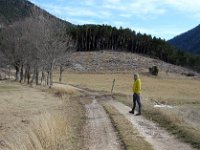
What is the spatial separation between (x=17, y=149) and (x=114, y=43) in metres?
168

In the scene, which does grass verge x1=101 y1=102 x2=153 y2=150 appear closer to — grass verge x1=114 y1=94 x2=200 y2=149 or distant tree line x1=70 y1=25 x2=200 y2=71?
grass verge x1=114 y1=94 x2=200 y2=149

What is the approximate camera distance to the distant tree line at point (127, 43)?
16950cm

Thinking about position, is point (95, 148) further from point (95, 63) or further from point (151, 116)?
point (95, 63)

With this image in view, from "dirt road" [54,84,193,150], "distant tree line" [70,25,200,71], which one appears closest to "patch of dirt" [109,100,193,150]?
"dirt road" [54,84,193,150]

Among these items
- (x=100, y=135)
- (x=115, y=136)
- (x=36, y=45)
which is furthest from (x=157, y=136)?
(x=36, y=45)

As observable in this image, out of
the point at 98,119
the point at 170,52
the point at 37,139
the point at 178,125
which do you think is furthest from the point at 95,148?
the point at 170,52

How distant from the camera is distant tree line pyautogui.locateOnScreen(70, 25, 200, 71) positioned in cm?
16950

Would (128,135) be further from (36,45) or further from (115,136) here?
(36,45)

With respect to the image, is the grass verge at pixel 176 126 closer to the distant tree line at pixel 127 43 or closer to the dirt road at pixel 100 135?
the dirt road at pixel 100 135

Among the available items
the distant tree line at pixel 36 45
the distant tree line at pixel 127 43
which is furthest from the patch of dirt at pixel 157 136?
the distant tree line at pixel 127 43

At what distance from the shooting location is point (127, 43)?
178 metres

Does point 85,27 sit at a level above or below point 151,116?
above

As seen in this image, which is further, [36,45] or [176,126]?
[36,45]

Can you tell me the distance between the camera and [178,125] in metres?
18.4
